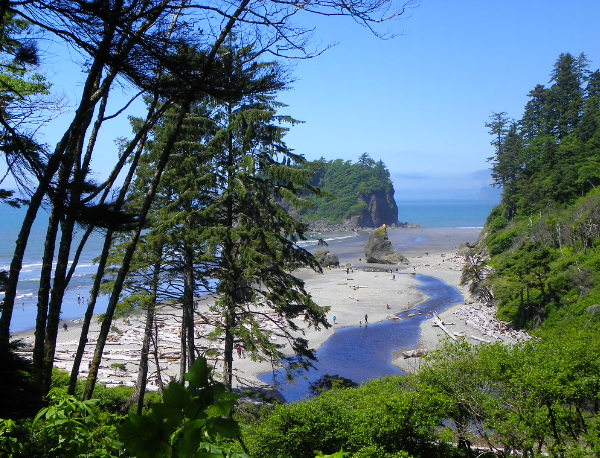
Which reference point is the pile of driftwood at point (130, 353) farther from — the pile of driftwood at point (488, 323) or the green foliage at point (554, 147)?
the green foliage at point (554, 147)

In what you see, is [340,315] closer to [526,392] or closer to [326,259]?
[326,259]

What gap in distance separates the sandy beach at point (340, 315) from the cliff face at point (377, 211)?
3557 cm

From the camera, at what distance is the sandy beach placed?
21922mm

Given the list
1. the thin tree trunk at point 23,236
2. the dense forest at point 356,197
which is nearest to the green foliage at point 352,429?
the thin tree trunk at point 23,236

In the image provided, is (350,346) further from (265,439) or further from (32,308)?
(32,308)

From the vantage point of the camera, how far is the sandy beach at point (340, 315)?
21.9 metres

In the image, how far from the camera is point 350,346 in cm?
2602

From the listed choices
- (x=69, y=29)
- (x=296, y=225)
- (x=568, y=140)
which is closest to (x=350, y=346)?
(x=296, y=225)

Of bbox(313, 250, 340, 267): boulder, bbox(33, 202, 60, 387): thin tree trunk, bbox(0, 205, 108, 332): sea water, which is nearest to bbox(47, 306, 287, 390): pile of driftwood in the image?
bbox(0, 205, 108, 332): sea water

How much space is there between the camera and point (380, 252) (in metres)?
57.9

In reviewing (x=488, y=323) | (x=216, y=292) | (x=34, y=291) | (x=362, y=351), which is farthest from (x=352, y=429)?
(x=34, y=291)

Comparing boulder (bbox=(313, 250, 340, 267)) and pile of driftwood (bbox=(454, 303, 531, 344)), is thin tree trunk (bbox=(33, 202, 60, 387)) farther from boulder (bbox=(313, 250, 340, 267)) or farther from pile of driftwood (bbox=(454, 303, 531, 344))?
boulder (bbox=(313, 250, 340, 267))

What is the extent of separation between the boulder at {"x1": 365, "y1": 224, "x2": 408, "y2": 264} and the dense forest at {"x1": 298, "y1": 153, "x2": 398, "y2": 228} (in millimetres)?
36548

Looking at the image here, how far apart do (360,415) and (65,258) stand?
6662 millimetres
